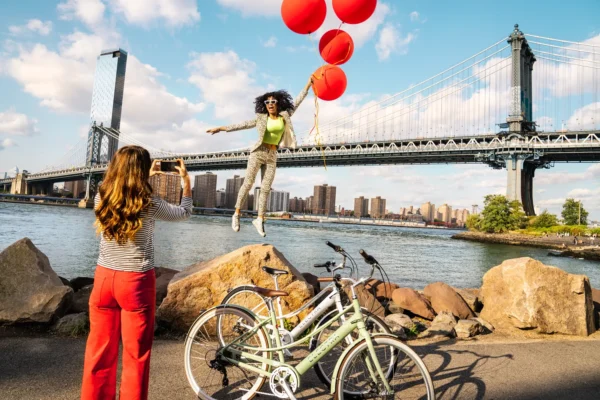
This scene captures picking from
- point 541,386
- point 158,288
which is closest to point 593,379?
point 541,386

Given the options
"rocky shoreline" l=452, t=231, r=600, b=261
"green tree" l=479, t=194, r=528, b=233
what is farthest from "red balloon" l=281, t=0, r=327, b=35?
"green tree" l=479, t=194, r=528, b=233

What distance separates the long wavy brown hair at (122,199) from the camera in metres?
2.10

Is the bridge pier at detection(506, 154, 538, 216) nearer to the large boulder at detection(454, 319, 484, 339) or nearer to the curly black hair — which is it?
the large boulder at detection(454, 319, 484, 339)

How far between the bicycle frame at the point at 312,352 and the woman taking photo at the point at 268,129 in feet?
4.53

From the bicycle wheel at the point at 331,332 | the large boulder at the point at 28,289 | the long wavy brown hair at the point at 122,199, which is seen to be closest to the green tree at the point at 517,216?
the bicycle wheel at the point at 331,332

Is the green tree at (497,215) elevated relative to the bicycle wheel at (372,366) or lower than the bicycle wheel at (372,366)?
elevated

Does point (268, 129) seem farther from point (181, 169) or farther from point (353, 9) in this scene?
point (181, 169)

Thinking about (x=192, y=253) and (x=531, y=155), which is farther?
(x=531, y=155)

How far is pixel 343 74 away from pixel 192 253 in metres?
14.1

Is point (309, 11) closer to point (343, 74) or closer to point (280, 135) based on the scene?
point (343, 74)

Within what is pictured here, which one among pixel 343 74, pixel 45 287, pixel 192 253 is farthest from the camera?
pixel 192 253

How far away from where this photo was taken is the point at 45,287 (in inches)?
166

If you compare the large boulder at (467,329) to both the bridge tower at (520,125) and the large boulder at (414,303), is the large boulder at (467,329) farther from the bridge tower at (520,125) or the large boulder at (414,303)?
the bridge tower at (520,125)

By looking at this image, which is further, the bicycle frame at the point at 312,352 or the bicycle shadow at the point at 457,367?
the bicycle shadow at the point at 457,367
